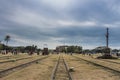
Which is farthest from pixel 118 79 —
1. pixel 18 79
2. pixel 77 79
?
pixel 18 79

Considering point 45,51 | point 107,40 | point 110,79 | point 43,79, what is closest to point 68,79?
point 43,79

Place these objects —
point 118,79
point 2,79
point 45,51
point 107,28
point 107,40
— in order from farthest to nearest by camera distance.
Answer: point 45,51
point 107,28
point 107,40
point 118,79
point 2,79

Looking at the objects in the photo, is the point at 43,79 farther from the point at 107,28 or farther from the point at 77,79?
the point at 107,28

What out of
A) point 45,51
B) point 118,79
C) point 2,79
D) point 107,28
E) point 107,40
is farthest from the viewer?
point 45,51

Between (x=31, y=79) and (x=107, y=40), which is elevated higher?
(x=107, y=40)

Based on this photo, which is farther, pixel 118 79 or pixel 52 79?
pixel 118 79

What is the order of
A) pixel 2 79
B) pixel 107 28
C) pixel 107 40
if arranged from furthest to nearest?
pixel 107 28 < pixel 107 40 < pixel 2 79

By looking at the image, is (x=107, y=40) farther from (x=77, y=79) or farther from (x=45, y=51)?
(x=77, y=79)

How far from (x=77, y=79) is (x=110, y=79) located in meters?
2.61

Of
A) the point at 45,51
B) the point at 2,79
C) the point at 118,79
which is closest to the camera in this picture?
the point at 2,79

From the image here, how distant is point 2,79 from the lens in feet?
53.3

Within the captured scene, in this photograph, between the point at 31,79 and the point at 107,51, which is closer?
the point at 31,79

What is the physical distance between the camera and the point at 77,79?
1728 cm

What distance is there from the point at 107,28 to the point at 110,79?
66.1 m
